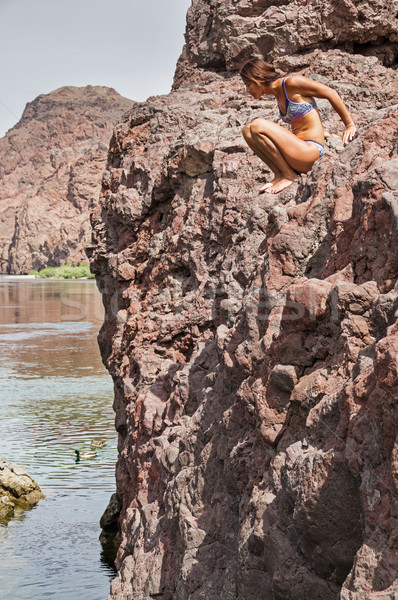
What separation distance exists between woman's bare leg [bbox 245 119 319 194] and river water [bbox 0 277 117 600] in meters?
5.82

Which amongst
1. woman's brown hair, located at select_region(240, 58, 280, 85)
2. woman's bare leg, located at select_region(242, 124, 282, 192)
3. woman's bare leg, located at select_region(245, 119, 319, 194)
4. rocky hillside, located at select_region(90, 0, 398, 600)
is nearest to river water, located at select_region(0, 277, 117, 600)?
rocky hillside, located at select_region(90, 0, 398, 600)

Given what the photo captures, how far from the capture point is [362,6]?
8.66m

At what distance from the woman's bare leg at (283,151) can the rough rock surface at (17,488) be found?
8485 mm

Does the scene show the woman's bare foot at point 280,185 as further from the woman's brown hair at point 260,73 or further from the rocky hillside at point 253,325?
the woman's brown hair at point 260,73

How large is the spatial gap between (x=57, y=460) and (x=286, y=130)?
34.8 ft

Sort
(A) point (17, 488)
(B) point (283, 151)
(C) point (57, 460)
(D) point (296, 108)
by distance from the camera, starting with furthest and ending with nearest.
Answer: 1. (C) point (57, 460)
2. (A) point (17, 488)
3. (D) point (296, 108)
4. (B) point (283, 151)

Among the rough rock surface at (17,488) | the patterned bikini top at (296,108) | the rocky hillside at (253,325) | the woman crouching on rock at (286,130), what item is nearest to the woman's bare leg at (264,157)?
the woman crouching on rock at (286,130)

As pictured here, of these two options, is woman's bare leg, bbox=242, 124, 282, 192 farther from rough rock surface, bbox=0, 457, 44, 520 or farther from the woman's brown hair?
rough rock surface, bbox=0, 457, 44, 520

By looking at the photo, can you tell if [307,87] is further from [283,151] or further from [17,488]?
[17,488]

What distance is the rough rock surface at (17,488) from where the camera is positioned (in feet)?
43.2

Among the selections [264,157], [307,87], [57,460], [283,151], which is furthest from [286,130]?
[57,460]

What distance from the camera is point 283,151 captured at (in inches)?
248

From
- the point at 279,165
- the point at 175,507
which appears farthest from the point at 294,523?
the point at 279,165

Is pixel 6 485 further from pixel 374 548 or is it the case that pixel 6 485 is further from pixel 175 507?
pixel 374 548
